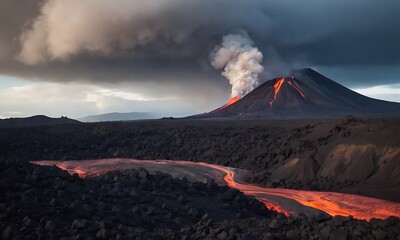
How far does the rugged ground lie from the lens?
108ft

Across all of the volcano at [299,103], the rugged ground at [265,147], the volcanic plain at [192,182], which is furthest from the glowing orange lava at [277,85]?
the rugged ground at [265,147]

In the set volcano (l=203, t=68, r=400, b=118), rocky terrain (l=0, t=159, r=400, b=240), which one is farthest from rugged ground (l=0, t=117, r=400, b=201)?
volcano (l=203, t=68, r=400, b=118)

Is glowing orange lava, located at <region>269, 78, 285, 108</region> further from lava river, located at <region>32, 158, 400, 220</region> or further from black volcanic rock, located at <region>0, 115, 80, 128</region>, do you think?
lava river, located at <region>32, 158, 400, 220</region>

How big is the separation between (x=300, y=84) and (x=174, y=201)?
102 m

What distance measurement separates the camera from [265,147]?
48188 mm

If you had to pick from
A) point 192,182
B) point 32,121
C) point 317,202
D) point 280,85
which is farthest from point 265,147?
point 280,85

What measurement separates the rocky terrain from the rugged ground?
404 inches

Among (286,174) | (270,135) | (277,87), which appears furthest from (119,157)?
(277,87)

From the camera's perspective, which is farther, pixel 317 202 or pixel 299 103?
pixel 299 103

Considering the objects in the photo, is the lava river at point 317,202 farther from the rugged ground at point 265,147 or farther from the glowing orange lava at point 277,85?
the glowing orange lava at point 277,85

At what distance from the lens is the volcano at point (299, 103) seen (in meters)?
95.7

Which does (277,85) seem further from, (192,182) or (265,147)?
(192,182)

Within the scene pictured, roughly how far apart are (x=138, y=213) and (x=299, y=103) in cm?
9078

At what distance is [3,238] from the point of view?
533 inches
